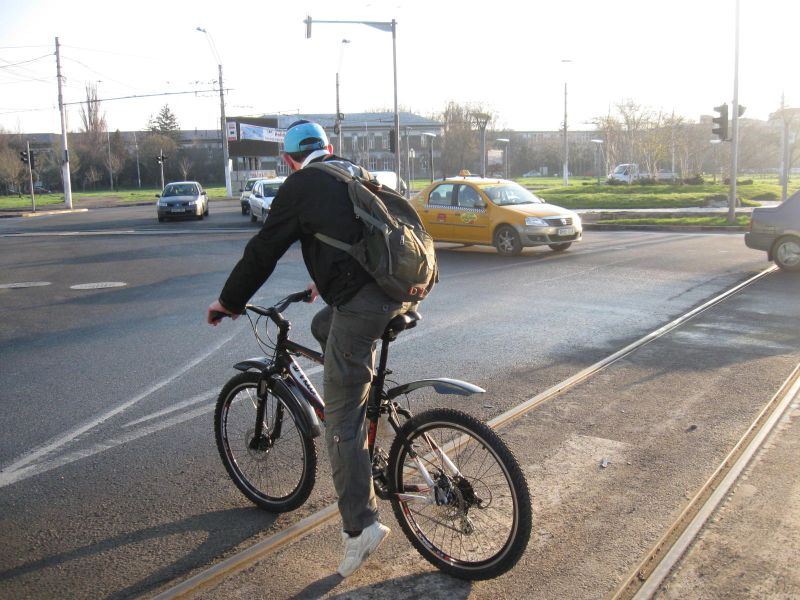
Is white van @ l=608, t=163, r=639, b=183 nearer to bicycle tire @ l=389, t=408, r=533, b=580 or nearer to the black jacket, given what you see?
bicycle tire @ l=389, t=408, r=533, b=580

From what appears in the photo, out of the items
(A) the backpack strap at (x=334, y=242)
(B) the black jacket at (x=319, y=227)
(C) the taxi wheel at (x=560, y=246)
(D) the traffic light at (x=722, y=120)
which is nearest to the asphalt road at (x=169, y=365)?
(C) the taxi wheel at (x=560, y=246)

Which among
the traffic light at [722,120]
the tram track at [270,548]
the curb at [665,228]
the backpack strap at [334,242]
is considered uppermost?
the traffic light at [722,120]

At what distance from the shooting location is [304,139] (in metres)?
3.41

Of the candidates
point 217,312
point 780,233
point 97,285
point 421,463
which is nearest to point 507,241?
point 780,233

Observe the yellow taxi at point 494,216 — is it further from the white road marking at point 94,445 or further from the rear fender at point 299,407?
the rear fender at point 299,407

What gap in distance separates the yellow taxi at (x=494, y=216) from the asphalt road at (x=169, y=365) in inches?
15.8

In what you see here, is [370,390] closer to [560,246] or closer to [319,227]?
[319,227]

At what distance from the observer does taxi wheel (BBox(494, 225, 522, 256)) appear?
1575cm

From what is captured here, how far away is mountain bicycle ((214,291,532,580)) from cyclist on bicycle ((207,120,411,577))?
134mm

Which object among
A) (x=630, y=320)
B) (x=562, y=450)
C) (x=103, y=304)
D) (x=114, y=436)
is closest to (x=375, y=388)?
(x=562, y=450)

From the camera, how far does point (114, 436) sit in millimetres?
5223

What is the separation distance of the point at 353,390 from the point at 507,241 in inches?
510

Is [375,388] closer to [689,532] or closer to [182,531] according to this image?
[182,531]

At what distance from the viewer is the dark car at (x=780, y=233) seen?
12680 mm
